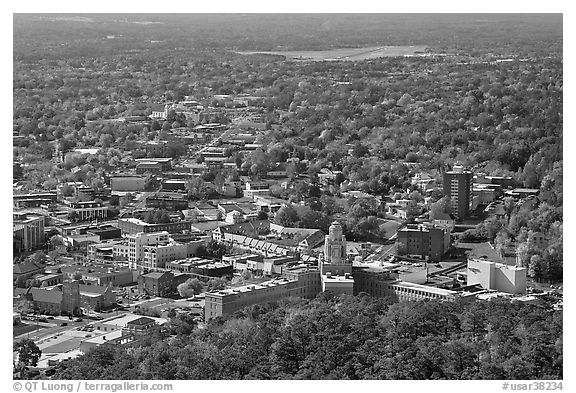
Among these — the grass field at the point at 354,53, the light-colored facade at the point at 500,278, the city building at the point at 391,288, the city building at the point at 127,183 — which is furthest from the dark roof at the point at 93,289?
the grass field at the point at 354,53

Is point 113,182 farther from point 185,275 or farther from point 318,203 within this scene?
point 185,275

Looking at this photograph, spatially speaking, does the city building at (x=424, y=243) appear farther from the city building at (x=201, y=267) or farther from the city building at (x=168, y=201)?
the city building at (x=168, y=201)

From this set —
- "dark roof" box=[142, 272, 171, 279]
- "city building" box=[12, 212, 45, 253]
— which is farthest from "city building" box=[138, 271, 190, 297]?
"city building" box=[12, 212, 45, 253]

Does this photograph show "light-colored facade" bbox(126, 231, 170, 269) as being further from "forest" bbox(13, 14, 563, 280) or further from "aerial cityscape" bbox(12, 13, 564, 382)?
"forest" bbox(13, 14, 563, 280)

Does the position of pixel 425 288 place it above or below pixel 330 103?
below

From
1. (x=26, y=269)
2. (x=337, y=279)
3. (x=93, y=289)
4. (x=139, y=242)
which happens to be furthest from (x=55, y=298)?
(x=139, y=242)

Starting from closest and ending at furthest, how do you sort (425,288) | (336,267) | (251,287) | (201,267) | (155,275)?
(251,287) < (425,288) < (336,267) < (155,275) < (201,267)

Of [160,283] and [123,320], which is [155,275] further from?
[123,320]
